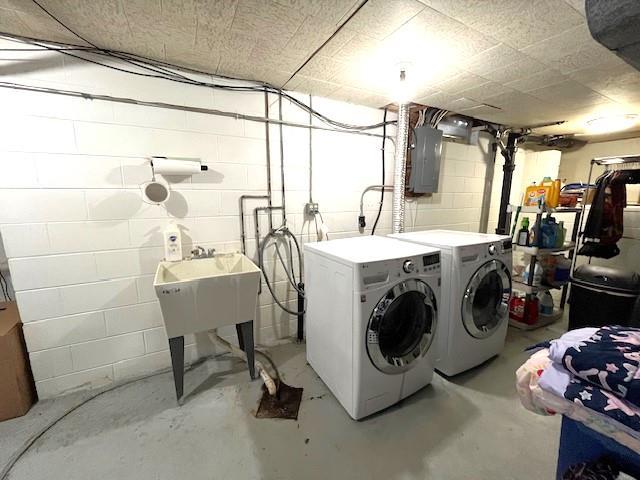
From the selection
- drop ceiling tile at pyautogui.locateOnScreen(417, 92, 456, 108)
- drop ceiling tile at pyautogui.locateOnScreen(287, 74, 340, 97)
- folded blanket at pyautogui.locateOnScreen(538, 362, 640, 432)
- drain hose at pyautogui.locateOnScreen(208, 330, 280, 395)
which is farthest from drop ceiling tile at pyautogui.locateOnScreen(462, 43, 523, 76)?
drain hose at pyautogui.locateOnScreen(208, 330, 280, 395)

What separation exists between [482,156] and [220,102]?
9.77ft

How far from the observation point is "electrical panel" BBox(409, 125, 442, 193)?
102 inches

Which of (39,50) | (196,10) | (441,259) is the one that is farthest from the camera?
(441,259)

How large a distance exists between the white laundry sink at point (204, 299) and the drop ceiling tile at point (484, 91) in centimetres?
218

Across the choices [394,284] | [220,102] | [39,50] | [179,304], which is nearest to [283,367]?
[179,304]

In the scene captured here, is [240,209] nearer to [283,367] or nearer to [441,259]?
[283,367]

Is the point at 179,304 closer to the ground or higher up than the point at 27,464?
higher up

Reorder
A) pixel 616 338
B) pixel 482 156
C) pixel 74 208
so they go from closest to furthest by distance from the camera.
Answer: pixel 616 338 < pixel 74 208 < pixel 482 156

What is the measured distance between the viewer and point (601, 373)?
642 mm

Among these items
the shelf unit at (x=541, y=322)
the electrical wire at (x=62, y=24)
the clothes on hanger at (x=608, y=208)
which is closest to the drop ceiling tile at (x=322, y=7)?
the electrical wire at (x=62, y=24)

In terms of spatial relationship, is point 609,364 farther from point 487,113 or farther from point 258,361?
point 487,113

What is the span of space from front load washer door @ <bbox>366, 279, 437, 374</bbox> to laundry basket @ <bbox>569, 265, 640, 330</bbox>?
1632 mm

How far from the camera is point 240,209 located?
81.0 inches

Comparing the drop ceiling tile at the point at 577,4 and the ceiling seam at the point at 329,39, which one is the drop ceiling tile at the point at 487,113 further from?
the ceiling seam at the point at 329,39
